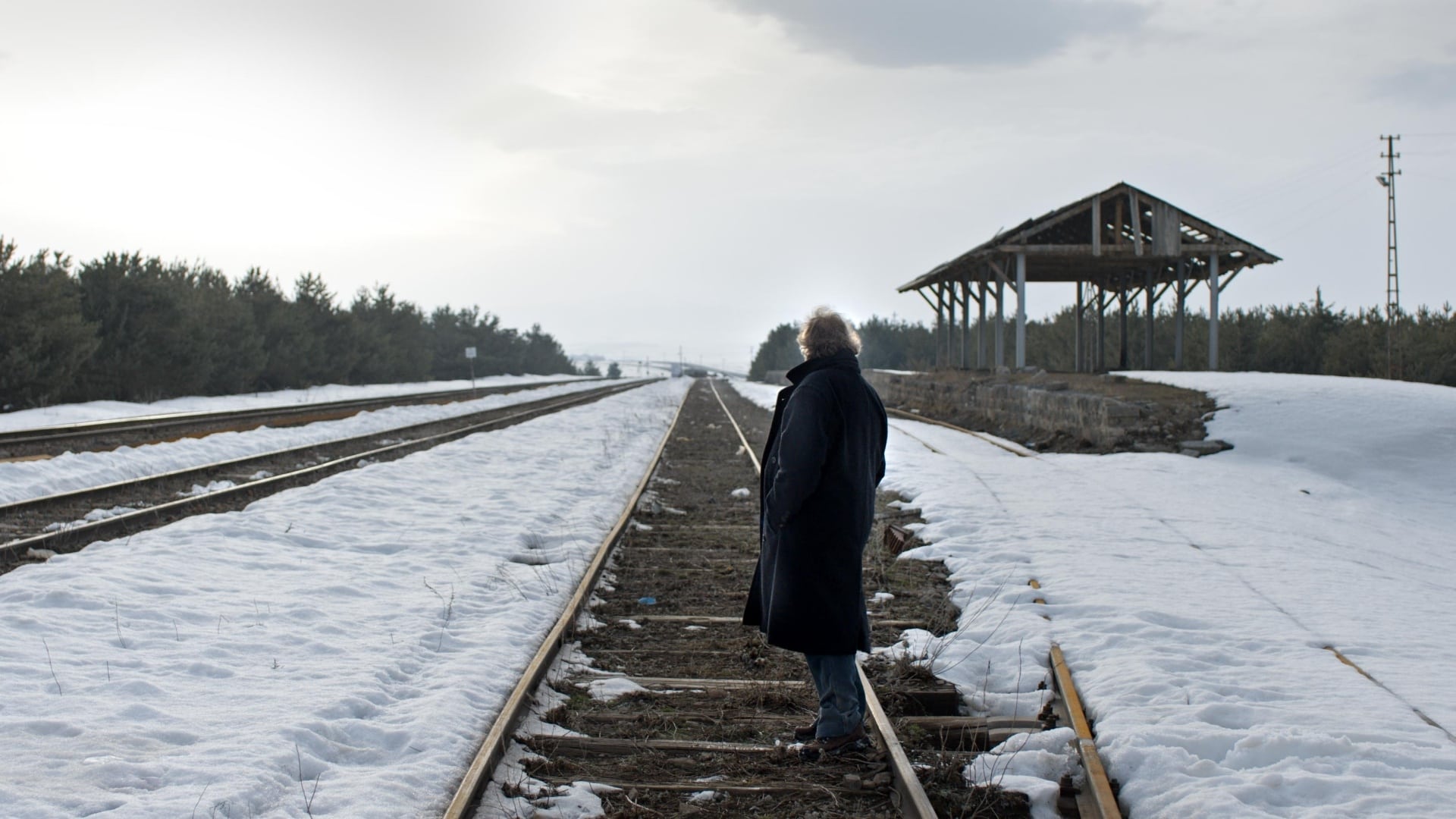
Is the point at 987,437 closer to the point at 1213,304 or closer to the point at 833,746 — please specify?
the point at 1213,304

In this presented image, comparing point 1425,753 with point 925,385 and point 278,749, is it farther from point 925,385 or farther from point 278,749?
point 925,385

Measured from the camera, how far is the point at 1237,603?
6230mm

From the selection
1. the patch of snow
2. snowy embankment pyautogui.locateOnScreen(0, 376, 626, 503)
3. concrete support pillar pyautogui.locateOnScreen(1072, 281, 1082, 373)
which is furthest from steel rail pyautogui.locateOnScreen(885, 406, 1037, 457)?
snowy embankment pyautogui.locateOnScreen(0, 376, 626, 503)

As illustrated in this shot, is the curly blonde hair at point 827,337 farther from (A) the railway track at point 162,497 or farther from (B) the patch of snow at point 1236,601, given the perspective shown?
(A) the railway track at point 162,497

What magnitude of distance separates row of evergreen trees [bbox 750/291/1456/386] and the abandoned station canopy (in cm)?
218

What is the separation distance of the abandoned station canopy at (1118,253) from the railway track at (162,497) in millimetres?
13675

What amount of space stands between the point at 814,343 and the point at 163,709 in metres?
3.30

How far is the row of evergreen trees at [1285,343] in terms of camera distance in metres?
28.0

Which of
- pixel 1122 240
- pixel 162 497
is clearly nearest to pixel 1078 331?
pixel 1122 240

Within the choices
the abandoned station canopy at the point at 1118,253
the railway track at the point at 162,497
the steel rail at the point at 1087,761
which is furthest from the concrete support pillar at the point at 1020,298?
the steel rail at the point at 1087,761

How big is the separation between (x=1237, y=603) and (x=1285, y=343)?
32.2 metres

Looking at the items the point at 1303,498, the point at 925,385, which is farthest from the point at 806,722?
the point at 925,385

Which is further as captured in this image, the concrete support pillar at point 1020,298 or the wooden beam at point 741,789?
the concrete support pillar at point 1020,298

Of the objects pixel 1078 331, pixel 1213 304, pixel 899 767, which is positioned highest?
pixel 1213 304
